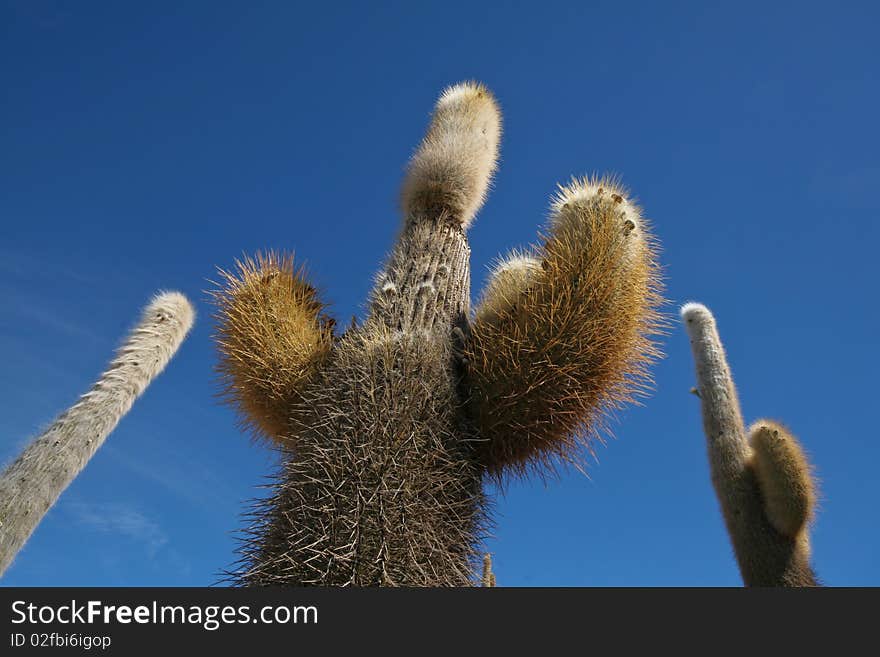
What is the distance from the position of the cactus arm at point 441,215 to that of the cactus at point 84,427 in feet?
10.6

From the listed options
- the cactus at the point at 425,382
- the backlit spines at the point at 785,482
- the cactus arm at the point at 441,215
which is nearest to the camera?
the cactus at the point at 425,382

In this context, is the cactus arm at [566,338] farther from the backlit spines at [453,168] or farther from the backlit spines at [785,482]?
the backlit spines at [785,482]

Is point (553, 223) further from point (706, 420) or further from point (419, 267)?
point (706, 420)

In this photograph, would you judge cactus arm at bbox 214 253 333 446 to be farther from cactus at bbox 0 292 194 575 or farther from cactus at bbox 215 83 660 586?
cactus at bbox 0 292 194 575

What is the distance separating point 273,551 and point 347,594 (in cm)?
49

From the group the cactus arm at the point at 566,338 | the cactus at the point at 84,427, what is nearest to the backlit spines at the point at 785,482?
the cactus arm at the point at 566,338

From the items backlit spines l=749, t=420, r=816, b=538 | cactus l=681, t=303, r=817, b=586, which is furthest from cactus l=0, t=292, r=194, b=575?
backlit spines l=749, t=420, r=816, b=538

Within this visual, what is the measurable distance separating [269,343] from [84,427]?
2892mm

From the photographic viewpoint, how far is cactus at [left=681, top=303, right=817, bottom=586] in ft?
21.4

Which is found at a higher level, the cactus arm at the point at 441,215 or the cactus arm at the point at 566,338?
the cactus arm at the point at 441,215

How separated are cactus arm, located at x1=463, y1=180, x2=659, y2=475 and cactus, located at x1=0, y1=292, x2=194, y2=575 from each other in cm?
375

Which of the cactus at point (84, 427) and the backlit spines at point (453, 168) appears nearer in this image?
the backlit spines at point (453, 168)

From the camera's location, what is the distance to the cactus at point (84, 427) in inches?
205

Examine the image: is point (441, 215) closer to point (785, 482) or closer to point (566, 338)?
point (566, 338)
